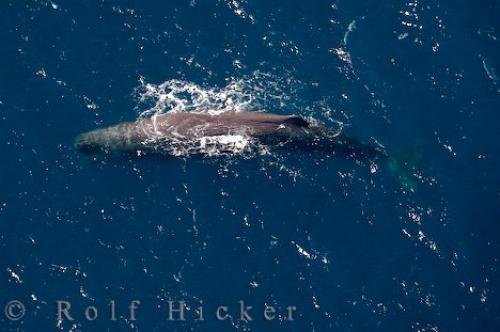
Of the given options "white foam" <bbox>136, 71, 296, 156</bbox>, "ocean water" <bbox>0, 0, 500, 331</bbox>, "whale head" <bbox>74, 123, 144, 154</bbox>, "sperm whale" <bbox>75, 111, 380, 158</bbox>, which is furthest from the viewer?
"white foam" <bbox>136, 71, 296, 156</bbox>

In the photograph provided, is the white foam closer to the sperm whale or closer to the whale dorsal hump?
the sperm whale

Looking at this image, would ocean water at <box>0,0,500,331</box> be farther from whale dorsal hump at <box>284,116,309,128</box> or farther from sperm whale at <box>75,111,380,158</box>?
whale dorsal hump at <box>284,116,309,128</box>

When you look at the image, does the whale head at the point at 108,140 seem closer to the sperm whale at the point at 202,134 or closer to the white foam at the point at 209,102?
the sperm whale at the point at 202,134

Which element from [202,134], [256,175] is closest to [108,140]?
[202,134]

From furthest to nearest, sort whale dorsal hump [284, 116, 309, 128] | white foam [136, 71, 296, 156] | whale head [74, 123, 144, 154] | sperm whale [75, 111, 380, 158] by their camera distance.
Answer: white foam [136, 71, 296, 156] → sperm whale [75, 111, 380, 158] → whale head [74, 123, 144, 154] → whale dorsal hump [284, 116, 309, 128]

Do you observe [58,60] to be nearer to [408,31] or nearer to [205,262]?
[205,262]

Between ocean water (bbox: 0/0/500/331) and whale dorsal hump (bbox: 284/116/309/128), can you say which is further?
whale dorsal hump (bbox: 284/116/309/128)

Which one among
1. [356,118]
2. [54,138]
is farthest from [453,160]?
[54,138]

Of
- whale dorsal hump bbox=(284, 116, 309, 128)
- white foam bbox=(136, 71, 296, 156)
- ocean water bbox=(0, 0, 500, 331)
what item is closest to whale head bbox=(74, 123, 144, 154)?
ocean water bbox=(0, 0, 500, 331)

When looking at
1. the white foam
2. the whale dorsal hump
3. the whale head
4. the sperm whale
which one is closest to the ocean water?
the white foam

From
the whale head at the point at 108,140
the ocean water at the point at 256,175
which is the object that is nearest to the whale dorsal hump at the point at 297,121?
the ocean water at the point at 256,175

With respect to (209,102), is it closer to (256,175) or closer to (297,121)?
(256,175)
